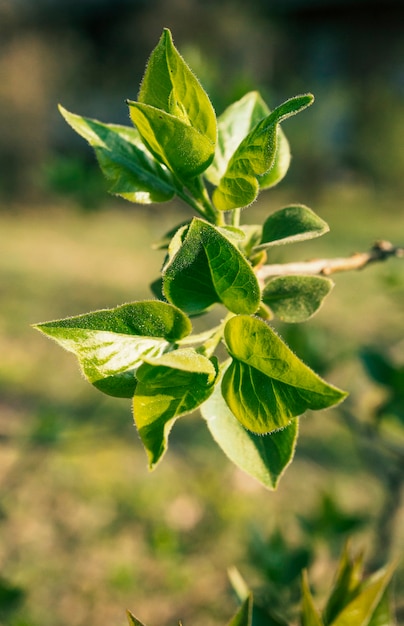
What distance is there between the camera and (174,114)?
1.96 ft

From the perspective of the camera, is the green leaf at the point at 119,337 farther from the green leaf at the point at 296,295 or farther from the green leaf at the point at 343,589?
the green leaf at the point at 343,589

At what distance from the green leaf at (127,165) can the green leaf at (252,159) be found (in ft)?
0.25

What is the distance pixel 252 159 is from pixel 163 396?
0.24 meters

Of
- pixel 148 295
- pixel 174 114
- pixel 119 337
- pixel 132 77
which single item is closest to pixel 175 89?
pixel 174 114

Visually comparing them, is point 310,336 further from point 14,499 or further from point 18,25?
point 18,25

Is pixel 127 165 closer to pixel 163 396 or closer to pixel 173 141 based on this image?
pixel 173 141

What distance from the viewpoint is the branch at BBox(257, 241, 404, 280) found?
70 centimetres

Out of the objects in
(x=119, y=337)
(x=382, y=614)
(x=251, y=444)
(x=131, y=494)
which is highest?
(x=119, y=337)

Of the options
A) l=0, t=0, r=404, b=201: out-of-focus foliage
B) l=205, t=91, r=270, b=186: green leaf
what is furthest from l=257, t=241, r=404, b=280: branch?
l=0, t=0, r=404, b=201: out-of-focus foliage

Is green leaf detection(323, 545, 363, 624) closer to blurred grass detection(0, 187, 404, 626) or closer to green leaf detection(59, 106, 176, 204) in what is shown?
green leaf detection(59, 106, 176, 204)

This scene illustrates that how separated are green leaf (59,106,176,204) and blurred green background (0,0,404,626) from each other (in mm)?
618

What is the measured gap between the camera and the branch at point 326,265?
0.70 metres

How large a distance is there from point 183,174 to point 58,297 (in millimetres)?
4743

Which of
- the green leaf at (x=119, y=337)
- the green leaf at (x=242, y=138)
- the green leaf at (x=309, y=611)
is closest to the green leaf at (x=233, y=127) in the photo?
the green leaf at (x=242, y=138)
